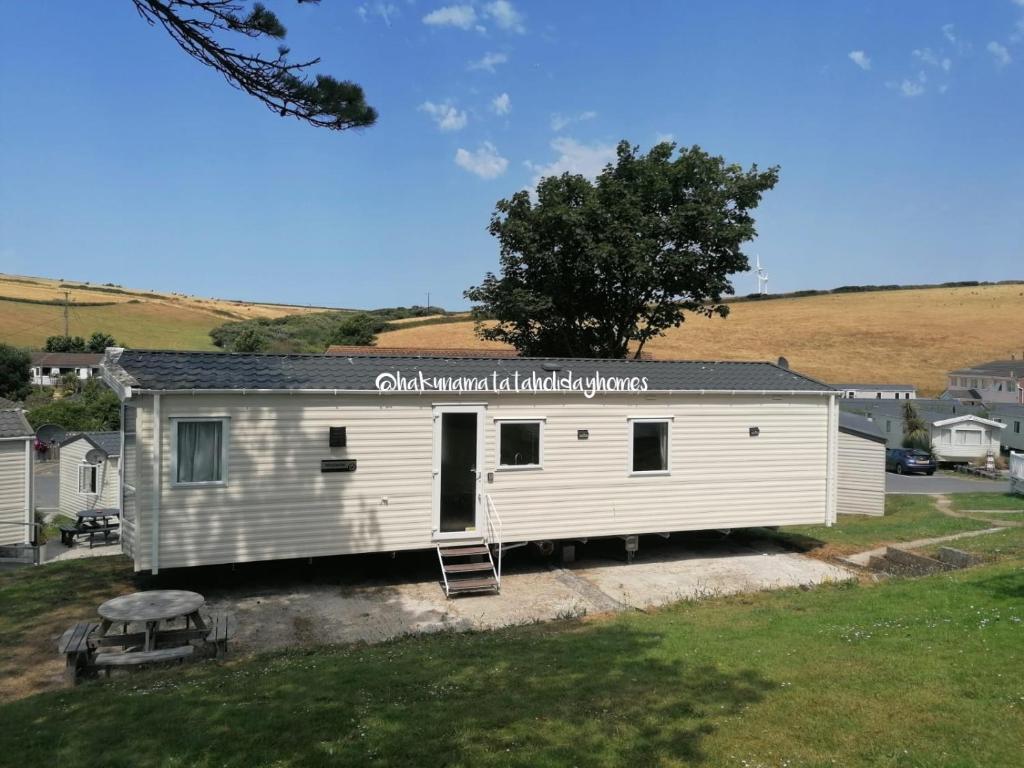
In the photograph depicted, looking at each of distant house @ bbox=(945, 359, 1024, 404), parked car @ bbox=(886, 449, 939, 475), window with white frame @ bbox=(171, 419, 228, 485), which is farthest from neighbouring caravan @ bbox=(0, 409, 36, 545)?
distant house @ bbox=(945, 359, 1024, 404)

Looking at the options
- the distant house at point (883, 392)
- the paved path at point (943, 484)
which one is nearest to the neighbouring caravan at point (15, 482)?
the paved path at point (943, 484)

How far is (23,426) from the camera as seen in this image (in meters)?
18.1

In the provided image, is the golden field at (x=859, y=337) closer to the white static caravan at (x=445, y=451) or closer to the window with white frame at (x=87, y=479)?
the window with white frame at (x=87, y=479)

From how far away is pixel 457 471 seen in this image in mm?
13781

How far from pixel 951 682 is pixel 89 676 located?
8.58 metres

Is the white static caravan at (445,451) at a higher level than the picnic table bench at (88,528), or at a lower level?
higher

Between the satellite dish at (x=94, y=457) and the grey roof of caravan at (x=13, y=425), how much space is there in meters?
3.59

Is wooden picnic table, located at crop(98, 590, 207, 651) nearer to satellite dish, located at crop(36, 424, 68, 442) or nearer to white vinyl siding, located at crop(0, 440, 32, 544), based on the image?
white vinyl siding, located at crop(0, 440, 32, 544)

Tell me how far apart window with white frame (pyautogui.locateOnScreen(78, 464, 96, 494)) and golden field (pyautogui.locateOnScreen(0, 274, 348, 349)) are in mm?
47864

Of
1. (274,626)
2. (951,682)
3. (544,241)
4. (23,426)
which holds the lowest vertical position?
(274,626)

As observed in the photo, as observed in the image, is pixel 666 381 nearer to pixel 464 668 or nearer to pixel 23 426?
pixel 464 668

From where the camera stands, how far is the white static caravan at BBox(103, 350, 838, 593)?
11039 millimetres

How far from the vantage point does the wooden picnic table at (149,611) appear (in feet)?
26.9

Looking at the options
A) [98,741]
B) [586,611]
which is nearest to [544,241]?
[586,611]
